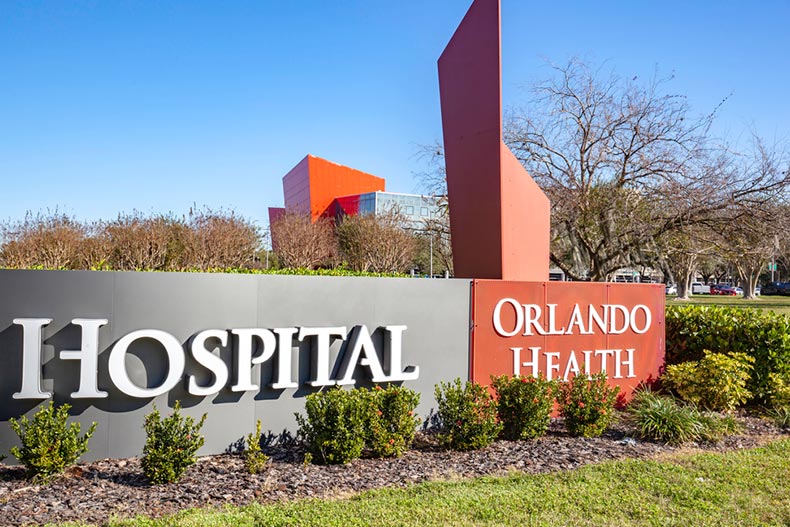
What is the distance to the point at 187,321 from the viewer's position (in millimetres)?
5754

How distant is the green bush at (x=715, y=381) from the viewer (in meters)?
7.71

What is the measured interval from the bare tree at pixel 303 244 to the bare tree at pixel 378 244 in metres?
1.14

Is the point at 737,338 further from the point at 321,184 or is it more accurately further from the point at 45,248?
the point at 321,184

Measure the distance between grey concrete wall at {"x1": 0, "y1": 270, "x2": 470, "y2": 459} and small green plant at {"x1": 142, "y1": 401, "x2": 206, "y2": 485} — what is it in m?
0.79

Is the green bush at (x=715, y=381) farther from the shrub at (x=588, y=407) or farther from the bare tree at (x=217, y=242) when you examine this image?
the bare tree at (x=217, y=242)

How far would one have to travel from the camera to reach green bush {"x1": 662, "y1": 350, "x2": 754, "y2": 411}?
7.71 m

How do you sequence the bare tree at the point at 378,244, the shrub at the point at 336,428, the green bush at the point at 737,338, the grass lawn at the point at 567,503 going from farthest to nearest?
1. the bare tree at the point at 378,244
2. the green bush at the point at 737,338
3. the shrub at the point at 336,428
4. the grass lawn at the point at 567,503

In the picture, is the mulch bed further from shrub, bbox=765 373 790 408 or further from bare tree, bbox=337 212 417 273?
bare tree, bbox=337 212 417 273

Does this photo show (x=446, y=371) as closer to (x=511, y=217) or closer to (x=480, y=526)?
(x=511, y=217)

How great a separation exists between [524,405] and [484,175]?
10.2ft

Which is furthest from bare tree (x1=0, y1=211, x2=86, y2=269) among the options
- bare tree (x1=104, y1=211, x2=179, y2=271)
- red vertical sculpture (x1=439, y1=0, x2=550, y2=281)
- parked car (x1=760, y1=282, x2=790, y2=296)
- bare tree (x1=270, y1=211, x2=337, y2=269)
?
parked car (x1=760, y1=282, x2=790, y2=296)

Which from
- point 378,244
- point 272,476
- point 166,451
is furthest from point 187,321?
point 378,244

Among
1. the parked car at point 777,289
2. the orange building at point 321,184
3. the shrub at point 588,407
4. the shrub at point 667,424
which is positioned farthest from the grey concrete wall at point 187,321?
the parked car at point 777,289

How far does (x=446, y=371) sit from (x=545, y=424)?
1.24 metres
